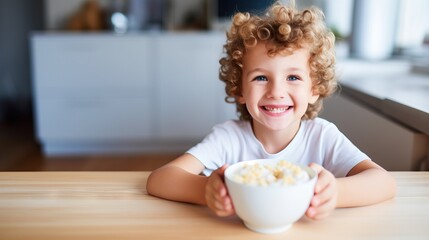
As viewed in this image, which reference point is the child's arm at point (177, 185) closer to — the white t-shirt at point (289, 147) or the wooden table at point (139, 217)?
the wooden table at point (139, 217)

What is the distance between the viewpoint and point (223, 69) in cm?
95

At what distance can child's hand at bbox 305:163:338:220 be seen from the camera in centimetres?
55

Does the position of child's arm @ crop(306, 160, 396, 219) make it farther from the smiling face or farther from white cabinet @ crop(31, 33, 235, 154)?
white cabinet @ crop(31, 33, 235, 154)

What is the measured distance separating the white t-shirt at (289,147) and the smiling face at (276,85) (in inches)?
4.5

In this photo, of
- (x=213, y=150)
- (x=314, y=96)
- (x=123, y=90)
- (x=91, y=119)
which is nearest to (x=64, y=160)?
(x=91, y=119)

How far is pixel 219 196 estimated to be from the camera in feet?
1.82

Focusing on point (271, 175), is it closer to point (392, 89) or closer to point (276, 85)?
point (276, 85)

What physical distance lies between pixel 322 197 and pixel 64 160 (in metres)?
2.81

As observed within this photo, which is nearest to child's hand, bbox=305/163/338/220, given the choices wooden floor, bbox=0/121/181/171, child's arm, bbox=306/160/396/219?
child's arm, bbox=306/160/396/219

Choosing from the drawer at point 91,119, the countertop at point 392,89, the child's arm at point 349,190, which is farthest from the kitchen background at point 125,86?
the child's arm at point 349,190

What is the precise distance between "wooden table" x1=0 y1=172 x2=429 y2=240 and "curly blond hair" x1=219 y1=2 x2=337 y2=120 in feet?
0.81

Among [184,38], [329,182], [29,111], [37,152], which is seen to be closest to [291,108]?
[329,182]

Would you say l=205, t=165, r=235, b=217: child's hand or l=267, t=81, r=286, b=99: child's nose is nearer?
l=205, t=165, r=235, b=217: child's hand

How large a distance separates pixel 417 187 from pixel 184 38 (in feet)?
8.81
